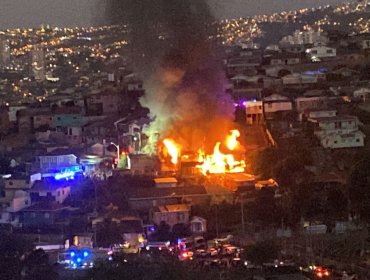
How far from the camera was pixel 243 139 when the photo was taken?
27.7ft

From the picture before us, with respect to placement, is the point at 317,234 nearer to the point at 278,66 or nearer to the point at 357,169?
the point at 357,169

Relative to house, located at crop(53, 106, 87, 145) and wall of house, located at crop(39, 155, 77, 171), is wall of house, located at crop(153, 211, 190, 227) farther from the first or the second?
house, located at crop(53, 106, 87, 145)

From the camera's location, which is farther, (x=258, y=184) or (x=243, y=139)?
(x=243, y=139)

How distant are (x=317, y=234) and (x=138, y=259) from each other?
1.42m

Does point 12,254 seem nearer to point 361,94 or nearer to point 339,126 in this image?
point 339,126

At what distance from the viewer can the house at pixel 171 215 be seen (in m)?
6.61

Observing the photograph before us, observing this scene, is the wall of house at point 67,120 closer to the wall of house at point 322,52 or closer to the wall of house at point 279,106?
the wall of house at point 279,106

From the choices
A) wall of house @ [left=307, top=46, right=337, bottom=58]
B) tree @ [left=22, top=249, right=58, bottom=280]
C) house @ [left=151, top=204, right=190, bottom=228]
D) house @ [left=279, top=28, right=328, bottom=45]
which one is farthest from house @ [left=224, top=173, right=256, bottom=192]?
house @ [left=279, top=28, right=328, bottom=45]

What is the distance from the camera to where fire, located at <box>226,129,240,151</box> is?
8195 millimetres

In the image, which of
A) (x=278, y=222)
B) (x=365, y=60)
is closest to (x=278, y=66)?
(x=365, y=60)

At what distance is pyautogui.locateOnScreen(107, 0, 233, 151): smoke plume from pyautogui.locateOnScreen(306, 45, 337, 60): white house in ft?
16.2

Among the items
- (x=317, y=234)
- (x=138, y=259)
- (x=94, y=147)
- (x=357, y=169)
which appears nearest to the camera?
(x=138, y=259)

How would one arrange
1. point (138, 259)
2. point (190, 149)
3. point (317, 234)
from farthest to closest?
point (190, 149), point (317, 234), point (138, 259)

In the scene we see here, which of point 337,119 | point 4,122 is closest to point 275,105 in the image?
point 337,119
